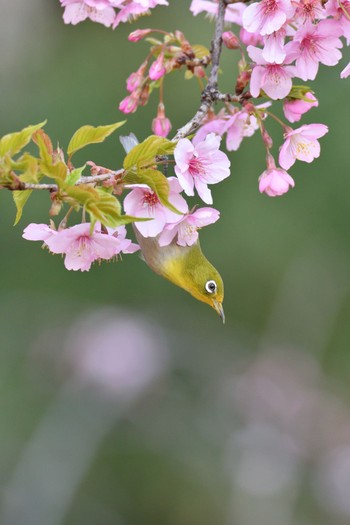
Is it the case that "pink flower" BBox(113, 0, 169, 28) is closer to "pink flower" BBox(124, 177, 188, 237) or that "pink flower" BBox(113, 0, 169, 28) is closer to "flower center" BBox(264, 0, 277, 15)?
"flower center" BBox(264, 0, 277, 15)

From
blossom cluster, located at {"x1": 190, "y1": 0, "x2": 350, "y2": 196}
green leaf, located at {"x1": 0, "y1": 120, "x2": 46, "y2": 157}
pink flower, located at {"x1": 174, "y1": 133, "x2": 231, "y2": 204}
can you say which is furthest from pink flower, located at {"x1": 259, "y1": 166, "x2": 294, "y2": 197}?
green leaf, located at {"x1": 0, "y1": 120, "x2": 46, "y2": 157}

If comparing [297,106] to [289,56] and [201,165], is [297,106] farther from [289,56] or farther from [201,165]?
[201,165]

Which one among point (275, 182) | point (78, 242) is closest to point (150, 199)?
point (78, 242)

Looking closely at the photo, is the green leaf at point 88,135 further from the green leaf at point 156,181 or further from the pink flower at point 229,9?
the pink flower at point 229,9

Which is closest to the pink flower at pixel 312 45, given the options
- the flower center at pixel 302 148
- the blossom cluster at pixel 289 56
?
the blossom cluster at pixel 289 56

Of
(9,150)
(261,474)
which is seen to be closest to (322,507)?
(261,474)

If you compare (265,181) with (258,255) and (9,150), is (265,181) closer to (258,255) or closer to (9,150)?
(9,150)
